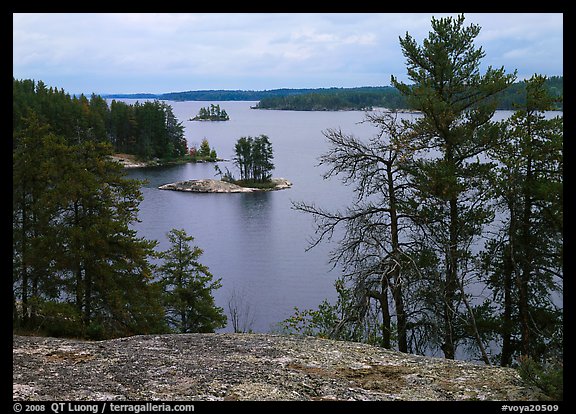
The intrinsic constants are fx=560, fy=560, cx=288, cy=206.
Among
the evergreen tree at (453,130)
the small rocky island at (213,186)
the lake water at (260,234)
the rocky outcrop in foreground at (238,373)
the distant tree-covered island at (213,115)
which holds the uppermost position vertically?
the distant tree-covered island at (213,115)

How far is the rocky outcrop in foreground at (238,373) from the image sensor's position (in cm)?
537

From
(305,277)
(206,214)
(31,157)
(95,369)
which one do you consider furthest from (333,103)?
(95,369)

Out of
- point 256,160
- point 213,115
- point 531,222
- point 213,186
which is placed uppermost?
point 213,115

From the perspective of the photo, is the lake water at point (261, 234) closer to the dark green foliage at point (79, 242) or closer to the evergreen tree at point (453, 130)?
the evergreen tree at point (453, 130)

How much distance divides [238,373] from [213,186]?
54.6 meters

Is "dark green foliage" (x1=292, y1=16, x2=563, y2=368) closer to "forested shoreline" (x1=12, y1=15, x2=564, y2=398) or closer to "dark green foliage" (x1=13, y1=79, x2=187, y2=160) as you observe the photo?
"forested shoreline" (x1=12, y1=15, x2=564, y2=398)

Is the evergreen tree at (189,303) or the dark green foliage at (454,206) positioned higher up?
the dark green foliage at (454,206)

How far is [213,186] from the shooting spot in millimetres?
59875

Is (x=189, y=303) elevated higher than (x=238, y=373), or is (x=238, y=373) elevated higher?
(x=238, y=373)

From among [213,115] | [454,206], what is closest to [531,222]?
[454,206]

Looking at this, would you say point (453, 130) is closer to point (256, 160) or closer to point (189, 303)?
point (189, 303)

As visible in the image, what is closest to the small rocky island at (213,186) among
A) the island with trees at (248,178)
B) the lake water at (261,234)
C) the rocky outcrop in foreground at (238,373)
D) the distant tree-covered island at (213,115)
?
the island with trees at (248,178)

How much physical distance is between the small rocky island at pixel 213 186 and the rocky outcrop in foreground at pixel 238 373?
50052 millimetres
